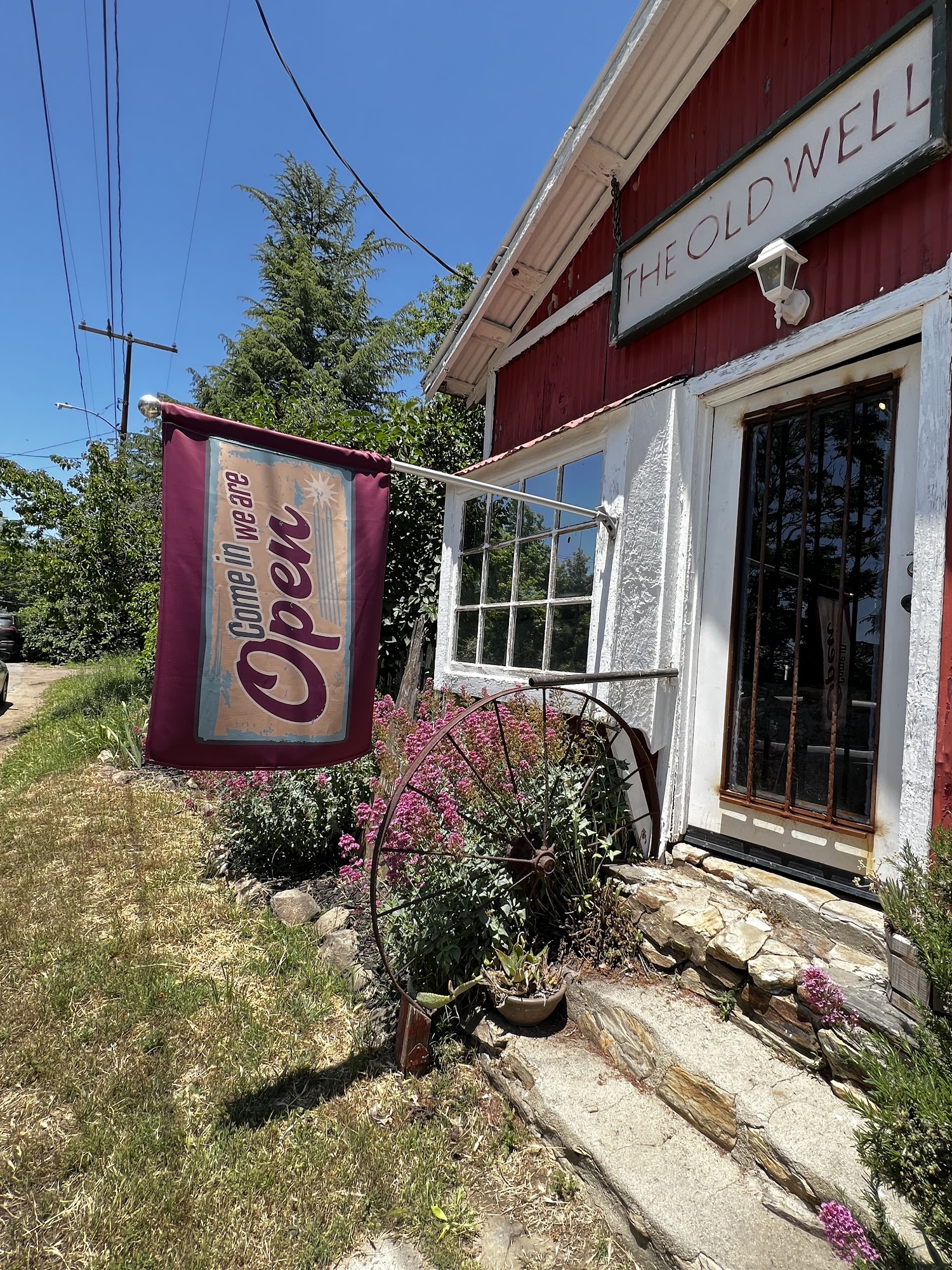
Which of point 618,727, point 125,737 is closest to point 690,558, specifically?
point 618,727

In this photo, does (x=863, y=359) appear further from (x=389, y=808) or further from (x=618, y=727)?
(x=389, y=808)

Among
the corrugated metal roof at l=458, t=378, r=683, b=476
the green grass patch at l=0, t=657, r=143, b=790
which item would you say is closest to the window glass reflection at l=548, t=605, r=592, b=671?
the corrugated metal roof at l=458, t=378, r=683, b=476

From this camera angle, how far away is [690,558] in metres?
3.12

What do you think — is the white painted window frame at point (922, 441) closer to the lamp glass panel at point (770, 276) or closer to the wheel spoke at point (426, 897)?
the lamp glass panel at point (770, 276)

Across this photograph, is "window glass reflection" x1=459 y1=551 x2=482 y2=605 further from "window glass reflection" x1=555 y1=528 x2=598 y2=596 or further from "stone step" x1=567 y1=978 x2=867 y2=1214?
"stone step" x1=567 y1=978 x2=867 y2=1214

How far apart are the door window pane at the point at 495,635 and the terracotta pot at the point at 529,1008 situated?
7.38ft

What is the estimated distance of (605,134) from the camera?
12.2 feet

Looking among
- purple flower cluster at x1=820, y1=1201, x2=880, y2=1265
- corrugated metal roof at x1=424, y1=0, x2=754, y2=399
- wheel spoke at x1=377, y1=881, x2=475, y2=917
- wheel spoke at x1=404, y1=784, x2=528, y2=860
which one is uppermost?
corrugated metal roof at x1=424, y1=0, x2=754, y2=399

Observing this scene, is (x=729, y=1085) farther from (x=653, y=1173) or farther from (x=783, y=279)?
(x=783, y=279)

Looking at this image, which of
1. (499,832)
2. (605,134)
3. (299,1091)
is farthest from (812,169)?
(299,1091)

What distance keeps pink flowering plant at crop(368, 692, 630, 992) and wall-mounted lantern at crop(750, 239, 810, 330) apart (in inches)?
83.4

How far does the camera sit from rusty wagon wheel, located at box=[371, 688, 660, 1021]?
8.96ft

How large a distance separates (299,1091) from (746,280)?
386 centimetres

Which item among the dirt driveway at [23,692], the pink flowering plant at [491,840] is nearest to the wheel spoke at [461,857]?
the pink flowering plant at [491,840]
